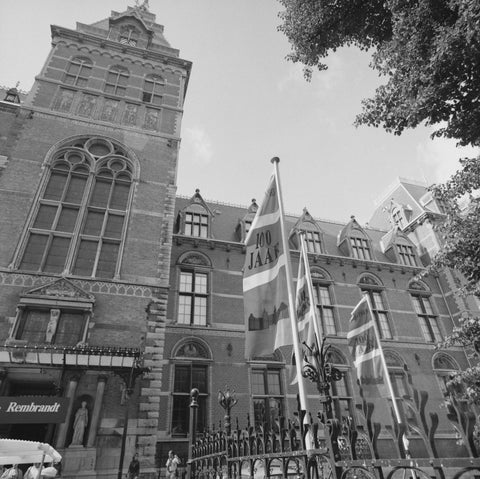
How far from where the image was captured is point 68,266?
14180 mm

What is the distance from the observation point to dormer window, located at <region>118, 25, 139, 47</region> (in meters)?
25.2

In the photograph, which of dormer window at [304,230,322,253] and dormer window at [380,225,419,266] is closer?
dormer window at [304,230,322,253]

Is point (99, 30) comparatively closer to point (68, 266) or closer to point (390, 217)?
point (68, 266)

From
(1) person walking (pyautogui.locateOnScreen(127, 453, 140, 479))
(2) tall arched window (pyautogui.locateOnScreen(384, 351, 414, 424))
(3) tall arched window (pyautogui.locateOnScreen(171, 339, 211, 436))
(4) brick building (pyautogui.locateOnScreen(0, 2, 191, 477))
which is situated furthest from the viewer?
(2) tall arched window (pyautogui.locateOnScreen(384, 351, 414, 424))

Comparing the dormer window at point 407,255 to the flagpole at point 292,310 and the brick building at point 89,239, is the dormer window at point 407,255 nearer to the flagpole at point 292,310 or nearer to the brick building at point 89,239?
the brick building at point 89,239

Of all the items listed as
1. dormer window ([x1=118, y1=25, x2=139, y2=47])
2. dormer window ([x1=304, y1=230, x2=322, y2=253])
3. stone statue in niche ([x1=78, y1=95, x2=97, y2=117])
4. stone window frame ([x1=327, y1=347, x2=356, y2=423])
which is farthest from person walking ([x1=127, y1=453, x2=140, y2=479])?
dormer window ([x1=118, y1=25, x2=139, y2=47])

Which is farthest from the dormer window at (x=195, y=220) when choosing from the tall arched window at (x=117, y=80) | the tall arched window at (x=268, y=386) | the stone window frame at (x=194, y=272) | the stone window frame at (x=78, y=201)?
the tall arched window at (x=117, y=80)

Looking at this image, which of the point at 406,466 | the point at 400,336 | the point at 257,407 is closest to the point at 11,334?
the point at 257,407

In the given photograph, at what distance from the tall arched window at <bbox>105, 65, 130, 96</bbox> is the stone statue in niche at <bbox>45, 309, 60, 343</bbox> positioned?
14.8 m

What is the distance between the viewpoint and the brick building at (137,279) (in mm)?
11664

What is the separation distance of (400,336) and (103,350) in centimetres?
1680

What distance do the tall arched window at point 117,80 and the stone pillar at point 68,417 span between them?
17.4m

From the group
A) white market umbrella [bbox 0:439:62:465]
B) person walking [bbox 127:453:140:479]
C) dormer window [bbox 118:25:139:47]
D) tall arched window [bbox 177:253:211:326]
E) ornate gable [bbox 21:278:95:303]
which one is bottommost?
person walking [bbox 127:453:140:479]

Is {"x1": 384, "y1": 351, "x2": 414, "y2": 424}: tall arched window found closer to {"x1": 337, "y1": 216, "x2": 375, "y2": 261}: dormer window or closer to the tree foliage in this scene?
{"x1": 337, "y1": 216, "x2": 375, "y2": 261}: dormer window
